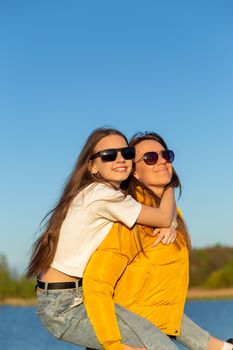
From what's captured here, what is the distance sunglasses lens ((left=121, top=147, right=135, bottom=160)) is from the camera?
4746 millimetres

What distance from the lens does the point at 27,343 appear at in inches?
945

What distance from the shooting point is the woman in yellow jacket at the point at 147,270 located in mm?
4477

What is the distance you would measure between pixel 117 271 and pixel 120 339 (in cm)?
39

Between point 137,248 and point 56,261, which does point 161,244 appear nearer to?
point 137,248

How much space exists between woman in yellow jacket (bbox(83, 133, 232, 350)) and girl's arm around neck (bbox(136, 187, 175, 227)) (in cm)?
6

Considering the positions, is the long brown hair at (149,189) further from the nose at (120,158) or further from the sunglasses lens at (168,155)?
the nose at (120,158)

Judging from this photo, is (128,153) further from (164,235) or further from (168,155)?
(164,235)

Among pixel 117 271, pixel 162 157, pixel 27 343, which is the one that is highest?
pixel 162 157

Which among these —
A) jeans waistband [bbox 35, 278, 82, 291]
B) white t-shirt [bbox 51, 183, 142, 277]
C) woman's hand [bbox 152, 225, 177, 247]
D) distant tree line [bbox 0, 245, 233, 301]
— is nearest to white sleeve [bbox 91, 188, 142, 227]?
white t-shirt [bbox 51, 183, 142, 277]

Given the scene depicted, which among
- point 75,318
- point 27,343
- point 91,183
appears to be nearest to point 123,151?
point 91,183

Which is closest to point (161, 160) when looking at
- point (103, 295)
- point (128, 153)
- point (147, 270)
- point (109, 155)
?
point (128, 153)

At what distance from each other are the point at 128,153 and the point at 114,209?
41cm

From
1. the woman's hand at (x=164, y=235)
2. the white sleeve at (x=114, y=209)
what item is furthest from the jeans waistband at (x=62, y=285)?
the woman's hand at (x=164, y=235)

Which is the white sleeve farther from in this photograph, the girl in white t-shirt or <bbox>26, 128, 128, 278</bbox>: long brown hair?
<bbox>26, 128, 128, 278</bbox>: long brown hair
